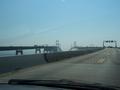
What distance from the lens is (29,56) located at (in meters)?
22.0

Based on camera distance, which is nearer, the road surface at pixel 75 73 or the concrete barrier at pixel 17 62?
the road surface at pixel 75 73

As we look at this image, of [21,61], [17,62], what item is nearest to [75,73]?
[17,62]

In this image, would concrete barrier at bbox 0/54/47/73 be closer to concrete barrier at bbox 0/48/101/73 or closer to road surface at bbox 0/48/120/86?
concrete barrier at bbox 0/48/101/73

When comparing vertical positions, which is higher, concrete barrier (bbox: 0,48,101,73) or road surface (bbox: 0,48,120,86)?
concrete barrier (bbox: 0,48,101,73)

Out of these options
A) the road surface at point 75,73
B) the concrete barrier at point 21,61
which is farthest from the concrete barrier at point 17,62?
the road surface at point 75,73

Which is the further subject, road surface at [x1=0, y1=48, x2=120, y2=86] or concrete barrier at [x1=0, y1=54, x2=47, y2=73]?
concrete barrier at [x1=0, y1=54, x2=47, y2=73]

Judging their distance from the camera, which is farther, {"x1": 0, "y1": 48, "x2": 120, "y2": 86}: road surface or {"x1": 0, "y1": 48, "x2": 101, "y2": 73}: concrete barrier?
{"x1": 0, "y1": 48, "x2": 101, "y2": 73}: concrete barrier

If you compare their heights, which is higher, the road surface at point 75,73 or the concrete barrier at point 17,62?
the concrete barrier at point 17,62

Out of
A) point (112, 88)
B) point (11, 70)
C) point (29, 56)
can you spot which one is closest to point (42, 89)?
point (112, 88)

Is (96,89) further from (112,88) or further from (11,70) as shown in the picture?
(11,70)

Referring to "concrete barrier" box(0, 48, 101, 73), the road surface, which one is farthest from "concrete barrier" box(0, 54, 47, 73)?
the road surface

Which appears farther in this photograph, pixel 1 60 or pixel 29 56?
pixel 29 56

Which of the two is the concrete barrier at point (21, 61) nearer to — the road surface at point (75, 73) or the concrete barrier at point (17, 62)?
the concrete barrier at point (17, 62)

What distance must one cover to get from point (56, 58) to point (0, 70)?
55.7ft
